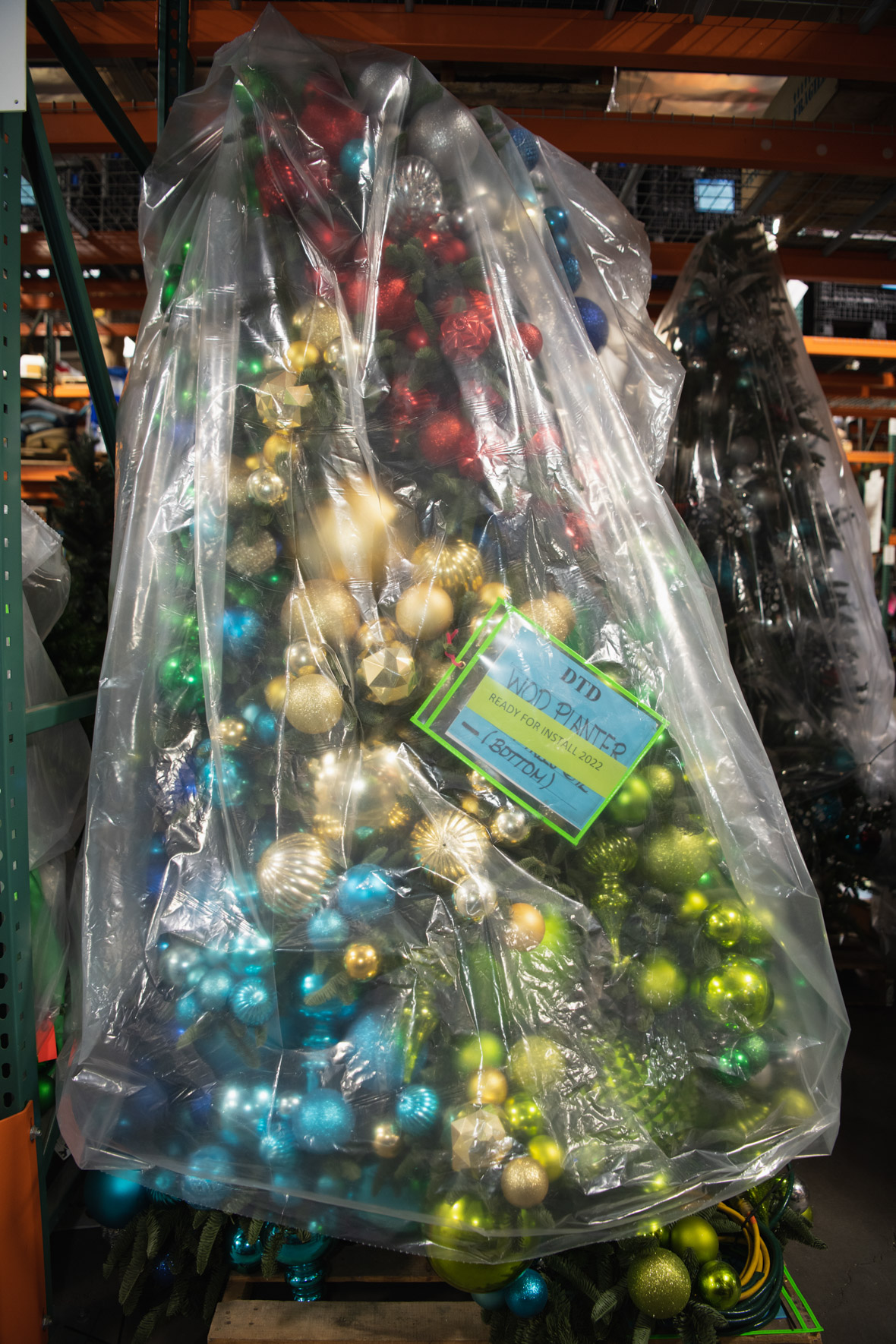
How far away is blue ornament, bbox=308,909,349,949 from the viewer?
2.73 feet

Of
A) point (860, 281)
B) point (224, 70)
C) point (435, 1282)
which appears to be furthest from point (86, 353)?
point (860, 281)

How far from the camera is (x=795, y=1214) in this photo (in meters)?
1.03

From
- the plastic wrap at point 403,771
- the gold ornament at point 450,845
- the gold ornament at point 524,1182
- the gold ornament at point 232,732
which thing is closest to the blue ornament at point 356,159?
the plastic wrap at point 403,771

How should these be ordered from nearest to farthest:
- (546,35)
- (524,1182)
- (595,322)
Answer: (524,1182) < (595,322) < (546,35)

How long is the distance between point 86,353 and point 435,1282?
1.47m

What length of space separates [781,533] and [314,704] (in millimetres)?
1389

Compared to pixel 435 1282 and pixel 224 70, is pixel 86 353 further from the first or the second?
pixel 435 1282

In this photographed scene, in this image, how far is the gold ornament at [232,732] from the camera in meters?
0.87

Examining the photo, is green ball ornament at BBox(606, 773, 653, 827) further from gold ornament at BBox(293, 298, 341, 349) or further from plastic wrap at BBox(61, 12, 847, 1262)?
gold ornament at BBox(293, 298, 341, 349)

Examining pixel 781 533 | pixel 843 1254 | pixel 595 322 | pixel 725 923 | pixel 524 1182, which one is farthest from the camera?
pixel 781 533

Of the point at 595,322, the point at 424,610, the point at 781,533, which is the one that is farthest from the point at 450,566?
the point at 781,533

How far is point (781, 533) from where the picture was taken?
182cm

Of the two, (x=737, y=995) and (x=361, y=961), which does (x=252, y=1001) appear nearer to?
(x=361, y=961)

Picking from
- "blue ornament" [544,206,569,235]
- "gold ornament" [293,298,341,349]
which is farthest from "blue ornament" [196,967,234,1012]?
"blue ornament" [544,206,569,235]
